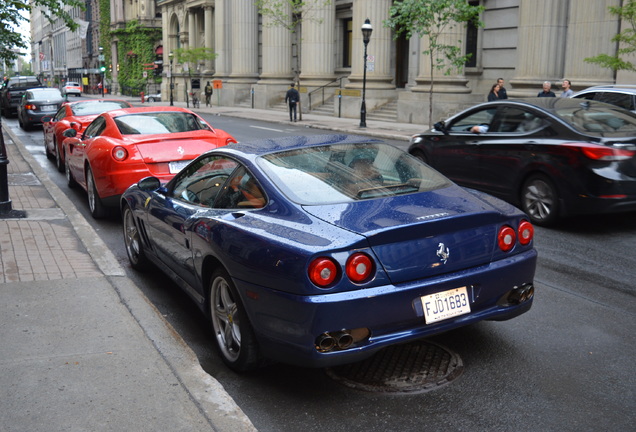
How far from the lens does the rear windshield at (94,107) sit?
1583 cm

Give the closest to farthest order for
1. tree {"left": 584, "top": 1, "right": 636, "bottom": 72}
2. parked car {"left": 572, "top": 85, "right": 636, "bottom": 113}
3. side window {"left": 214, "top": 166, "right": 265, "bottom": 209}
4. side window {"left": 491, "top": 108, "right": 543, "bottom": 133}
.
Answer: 1. side window {"left": 214, "top": 166, "right": 265, "bottom": 209}
2. side window {"left": 491, "top": 108, "right": 543, "bottom": 133}
3. parked car {"left": 572, "top": 85, "right": 636, "bottom": 113}
4. tree {"left": 584, "top": 1, "right": 636, "bottom": 72}

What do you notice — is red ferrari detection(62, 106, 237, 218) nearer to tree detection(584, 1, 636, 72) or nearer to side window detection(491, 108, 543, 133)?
side window detection(491, 108, 543, 133)

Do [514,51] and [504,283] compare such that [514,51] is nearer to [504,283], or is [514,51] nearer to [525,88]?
[525,88]

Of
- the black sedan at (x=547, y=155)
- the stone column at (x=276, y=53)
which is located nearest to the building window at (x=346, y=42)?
the stone column at (x=276, y=53)

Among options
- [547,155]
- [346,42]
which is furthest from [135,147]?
[346,42]

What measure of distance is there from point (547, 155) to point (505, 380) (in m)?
5.30

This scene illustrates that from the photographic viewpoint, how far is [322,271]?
393cm

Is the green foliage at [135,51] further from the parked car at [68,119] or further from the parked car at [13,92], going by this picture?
the parked car at [68,119]

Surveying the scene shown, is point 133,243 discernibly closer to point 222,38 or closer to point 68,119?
point 68,119

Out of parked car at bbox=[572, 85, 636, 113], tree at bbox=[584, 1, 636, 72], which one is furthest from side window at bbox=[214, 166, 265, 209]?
tree at bbox=[584, 1, 636, 72]

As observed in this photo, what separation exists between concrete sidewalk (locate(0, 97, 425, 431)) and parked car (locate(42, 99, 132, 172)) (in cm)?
721

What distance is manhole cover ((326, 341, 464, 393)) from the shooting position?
441cm

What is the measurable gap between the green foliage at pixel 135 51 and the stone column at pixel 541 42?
6016 cm

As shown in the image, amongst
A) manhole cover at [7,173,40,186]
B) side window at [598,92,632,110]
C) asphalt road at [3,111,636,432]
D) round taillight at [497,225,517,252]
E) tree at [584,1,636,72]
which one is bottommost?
asphalt road at [3,111,636,432]
